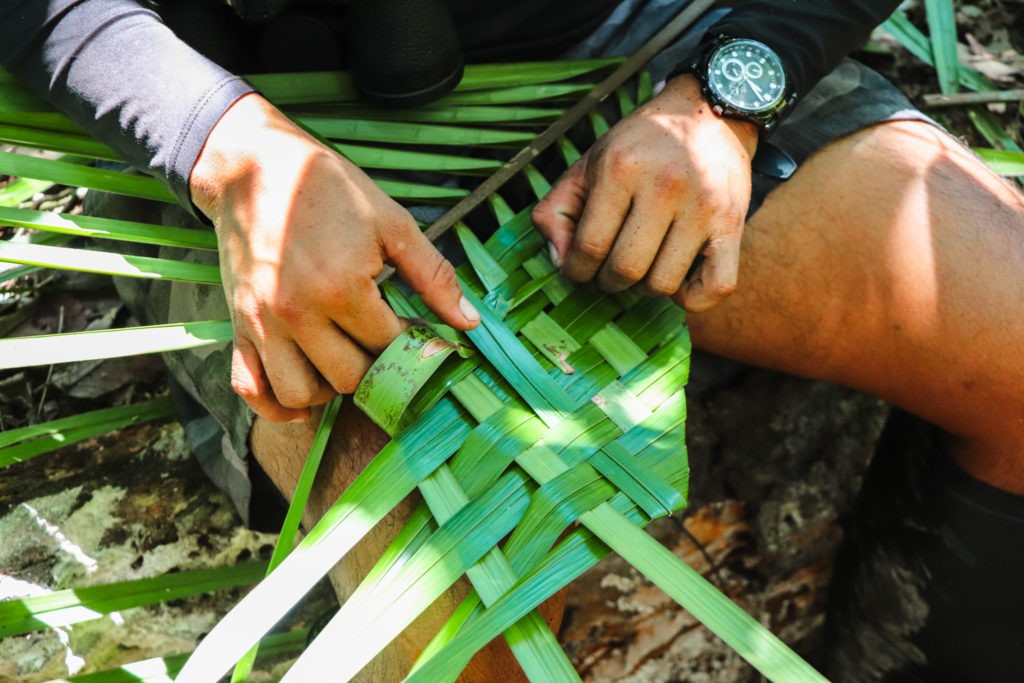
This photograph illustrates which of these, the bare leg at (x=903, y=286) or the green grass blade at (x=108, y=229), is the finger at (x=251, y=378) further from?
the bare leg at (x=903, y=286)

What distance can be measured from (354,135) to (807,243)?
23.5 inches

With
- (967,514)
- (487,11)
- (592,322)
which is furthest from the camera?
(967,514)

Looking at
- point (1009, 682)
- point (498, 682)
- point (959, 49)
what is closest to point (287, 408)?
point (498, 682)

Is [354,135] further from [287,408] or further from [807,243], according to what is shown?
[807,243]

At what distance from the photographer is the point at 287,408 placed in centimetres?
87

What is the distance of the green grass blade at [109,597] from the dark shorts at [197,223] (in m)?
0.11

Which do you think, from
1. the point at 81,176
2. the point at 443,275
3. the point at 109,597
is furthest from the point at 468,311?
the point at 109,597

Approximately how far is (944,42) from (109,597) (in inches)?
65.2

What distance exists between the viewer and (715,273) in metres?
0.96

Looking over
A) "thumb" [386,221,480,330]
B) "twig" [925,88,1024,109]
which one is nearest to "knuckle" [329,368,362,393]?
"thumb" [386,221,480,330]

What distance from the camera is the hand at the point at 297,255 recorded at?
0.80 metres

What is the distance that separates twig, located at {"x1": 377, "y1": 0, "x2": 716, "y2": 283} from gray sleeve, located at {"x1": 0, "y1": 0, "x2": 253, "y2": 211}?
0.24m

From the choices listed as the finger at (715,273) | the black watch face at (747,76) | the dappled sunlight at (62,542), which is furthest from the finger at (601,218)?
the dappled sunlight at (62,542)

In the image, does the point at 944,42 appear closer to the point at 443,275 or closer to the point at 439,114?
the point at 439,114
